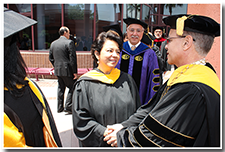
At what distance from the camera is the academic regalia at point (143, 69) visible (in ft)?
9.52

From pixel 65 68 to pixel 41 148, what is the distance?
3.20 meters

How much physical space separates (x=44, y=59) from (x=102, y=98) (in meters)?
6.79

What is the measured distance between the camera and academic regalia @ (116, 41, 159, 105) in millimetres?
2900

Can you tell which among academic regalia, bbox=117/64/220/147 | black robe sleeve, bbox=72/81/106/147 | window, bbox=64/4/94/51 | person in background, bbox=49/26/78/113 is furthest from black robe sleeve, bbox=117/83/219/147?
window, bbox=64/4/94/51

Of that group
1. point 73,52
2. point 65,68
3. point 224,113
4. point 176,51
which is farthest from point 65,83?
point 224,113

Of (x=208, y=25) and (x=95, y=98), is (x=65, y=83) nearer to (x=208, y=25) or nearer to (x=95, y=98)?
(x=95, y=98)

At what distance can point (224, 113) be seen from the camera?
1.10 metres

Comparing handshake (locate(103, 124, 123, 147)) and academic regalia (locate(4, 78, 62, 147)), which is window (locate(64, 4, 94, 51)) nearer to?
handshake (locate(103, 124, 123, 147))

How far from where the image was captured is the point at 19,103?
1.19 meters

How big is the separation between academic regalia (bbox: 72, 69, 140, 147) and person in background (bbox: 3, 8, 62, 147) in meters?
0.44

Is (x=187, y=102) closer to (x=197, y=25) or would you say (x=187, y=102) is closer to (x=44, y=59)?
(x=197, y=25)

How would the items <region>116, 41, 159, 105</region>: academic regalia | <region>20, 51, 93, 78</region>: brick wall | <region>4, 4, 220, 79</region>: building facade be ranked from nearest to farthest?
<region>116, 41, 159, 105</region>: academic regalia, <region>20, 51, 93, 78</region>: brick wall, <region>4, 4, 220, 79</region>: building facade

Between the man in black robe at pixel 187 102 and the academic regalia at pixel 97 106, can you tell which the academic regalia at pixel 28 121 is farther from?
the man in black robe at pixel 187 102

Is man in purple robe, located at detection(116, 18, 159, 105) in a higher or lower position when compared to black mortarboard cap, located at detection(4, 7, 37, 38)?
lower
